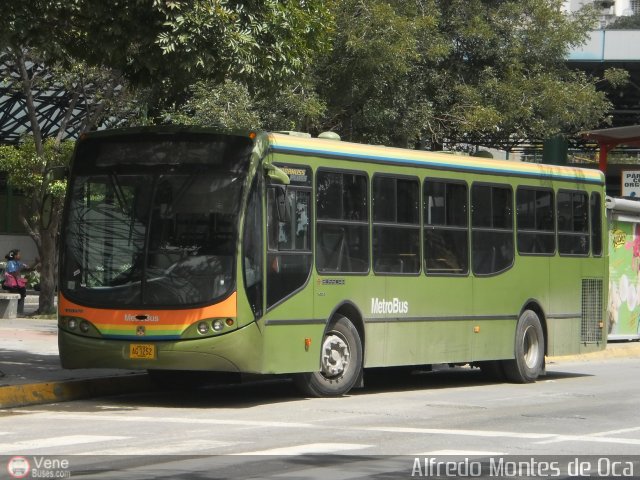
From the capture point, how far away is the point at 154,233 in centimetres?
1406

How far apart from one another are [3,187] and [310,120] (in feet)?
91.3

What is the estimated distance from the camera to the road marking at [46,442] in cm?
1020

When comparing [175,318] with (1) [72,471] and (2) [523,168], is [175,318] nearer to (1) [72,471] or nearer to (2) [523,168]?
(1) [72,471]

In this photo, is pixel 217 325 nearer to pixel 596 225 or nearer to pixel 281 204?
pixel 281 204

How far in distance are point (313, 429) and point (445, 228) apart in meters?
5.62

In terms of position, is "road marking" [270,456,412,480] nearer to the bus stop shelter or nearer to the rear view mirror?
the rear view mirror

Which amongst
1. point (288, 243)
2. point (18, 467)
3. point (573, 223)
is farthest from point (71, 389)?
point (573, 223)

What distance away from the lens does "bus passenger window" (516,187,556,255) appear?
18447mm

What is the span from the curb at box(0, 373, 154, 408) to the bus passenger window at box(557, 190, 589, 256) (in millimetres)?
6992

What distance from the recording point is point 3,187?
158ft

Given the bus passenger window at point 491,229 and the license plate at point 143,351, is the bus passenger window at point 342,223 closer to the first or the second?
the license plate at point 143,351

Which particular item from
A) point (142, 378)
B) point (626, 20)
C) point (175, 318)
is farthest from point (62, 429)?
point (626, 20)

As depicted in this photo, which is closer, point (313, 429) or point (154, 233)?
point (313, 429)

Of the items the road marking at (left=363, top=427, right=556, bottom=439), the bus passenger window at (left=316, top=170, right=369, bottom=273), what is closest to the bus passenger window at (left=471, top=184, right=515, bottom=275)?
the bus passenger window at (left=316, top=170, right=369, bottom=273)
